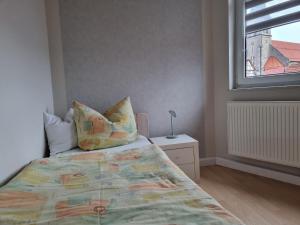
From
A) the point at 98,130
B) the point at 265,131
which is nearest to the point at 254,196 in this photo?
the point at 265,131

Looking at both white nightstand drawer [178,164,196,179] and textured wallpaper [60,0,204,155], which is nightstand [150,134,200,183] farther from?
textured wallpaper [60,0,204,155]

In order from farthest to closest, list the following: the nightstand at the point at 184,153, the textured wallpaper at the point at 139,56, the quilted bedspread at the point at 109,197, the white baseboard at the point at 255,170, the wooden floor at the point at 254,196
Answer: the textured wallpaper at the point at 139,56, the nightstand at the point at 184,153, the white baseboard at the point at 255,170, the wooden floor at the point at 254,196, the quilted bedspread at the point at 109,197

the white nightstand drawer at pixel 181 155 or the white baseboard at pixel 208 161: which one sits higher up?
the white nightstand drawer at pixel 181 155

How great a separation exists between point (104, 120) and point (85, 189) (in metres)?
1.06

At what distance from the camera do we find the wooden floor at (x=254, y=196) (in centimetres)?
173

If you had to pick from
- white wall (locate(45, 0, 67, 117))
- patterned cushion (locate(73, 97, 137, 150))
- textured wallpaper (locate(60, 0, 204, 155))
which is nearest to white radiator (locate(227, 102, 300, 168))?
textured wallpaper (locate(60, 0, 204, 155))

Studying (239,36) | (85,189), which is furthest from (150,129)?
(85,189)

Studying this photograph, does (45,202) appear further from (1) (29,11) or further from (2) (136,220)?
(1) (29,11)

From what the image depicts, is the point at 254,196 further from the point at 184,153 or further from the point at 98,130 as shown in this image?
the point at 98,130

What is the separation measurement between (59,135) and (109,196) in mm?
1265

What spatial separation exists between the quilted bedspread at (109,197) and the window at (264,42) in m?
1.56

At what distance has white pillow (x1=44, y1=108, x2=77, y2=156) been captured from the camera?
2138mm

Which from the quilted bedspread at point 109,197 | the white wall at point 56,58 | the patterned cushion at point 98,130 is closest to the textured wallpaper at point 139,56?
the white wall at point 56,58

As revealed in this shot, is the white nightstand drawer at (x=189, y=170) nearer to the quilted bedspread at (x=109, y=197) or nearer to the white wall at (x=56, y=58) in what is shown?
the quilted bedspread at (x=109, y=197)
